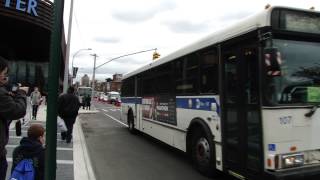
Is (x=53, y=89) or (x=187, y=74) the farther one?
(x=187, y=74)

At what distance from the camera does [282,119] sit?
18.1 feet

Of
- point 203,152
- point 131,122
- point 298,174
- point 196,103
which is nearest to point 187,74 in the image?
point 196,103

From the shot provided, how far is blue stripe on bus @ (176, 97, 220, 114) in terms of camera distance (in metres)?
7.33

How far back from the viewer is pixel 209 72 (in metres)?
7.42

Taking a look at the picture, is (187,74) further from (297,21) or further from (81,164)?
(297,21)

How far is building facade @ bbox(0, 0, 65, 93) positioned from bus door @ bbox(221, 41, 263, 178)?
9.60 metres

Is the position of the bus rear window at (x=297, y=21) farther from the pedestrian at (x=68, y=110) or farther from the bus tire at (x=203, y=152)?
the pedestrian at (x=68, y=110)

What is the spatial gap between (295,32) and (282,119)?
131 centimetres

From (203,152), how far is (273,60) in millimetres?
2820

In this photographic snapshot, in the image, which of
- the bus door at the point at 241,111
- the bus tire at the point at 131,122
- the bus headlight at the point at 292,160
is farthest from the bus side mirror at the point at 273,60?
the bus tire at the point at 131,122

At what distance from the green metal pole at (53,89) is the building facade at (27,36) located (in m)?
11.5

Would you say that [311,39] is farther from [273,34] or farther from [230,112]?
[230,112]

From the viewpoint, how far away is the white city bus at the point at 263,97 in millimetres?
5477

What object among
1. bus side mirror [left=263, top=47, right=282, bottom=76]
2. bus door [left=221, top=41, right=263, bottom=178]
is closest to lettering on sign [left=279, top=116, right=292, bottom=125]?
bus door [left=221, top=41, right=263, bottom=178]
